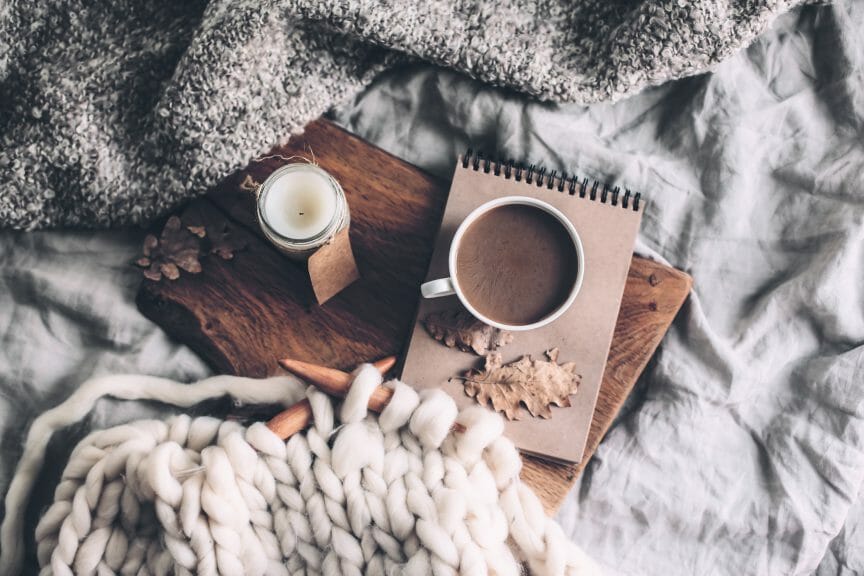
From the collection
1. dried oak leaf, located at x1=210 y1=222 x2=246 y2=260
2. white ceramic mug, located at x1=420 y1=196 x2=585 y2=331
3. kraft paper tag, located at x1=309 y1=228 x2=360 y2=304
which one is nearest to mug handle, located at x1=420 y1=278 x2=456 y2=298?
white ceramic mug, located at x1=420 y1=196 x2=585 y2=331

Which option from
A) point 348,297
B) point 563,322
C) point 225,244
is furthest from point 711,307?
point 225,244

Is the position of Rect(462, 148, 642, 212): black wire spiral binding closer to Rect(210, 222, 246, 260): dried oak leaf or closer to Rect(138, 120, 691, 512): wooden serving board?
Rect(138, 120, 691, 512): wooden serving board

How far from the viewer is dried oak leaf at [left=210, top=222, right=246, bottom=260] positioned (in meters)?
0.80

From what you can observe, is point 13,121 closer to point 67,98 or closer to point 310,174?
point 67,98

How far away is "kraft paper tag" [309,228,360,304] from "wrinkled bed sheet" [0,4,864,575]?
171 mm

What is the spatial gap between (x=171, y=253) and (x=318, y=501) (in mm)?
342

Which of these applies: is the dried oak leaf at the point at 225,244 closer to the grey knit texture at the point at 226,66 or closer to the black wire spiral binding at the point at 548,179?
the grey knit texture at the point at 226,66

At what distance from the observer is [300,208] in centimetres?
73

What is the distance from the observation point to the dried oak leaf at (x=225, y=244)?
31.6 inches

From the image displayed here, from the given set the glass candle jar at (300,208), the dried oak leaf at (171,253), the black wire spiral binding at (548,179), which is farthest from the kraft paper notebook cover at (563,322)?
the dried oak leaf at (171,253)

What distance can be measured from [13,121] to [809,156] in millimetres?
974

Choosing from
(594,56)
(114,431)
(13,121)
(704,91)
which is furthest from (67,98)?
(704,91)

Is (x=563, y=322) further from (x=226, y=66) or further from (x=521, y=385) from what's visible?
(x=226, y=66)

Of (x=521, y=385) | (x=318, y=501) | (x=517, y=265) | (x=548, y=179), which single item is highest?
(x=548, y=179)
